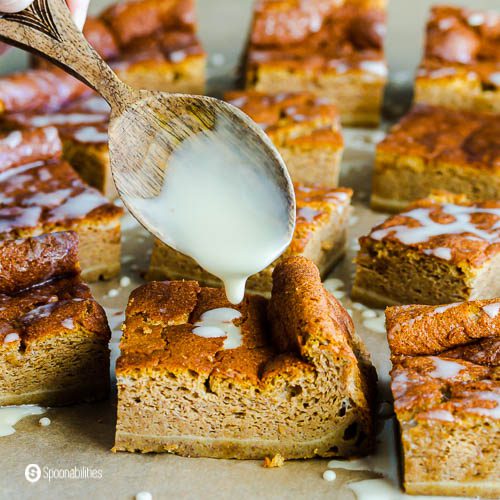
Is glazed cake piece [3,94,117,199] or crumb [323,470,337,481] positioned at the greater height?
glazed cake piece [3,94,117,199]

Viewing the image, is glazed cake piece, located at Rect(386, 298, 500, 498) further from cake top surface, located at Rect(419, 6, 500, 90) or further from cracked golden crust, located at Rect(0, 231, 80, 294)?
cake top surface, located at Rect(419, 6, 500, 90)

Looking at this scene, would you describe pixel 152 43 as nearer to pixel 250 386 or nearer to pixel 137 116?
pixel 137 116

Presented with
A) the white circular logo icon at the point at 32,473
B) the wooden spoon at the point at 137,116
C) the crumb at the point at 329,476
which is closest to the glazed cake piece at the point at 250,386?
the crumb at the point at 329,476

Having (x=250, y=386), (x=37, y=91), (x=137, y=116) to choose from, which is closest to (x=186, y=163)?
(x=137, y=116)

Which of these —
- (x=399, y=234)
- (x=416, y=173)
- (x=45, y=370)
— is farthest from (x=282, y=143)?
(x=45, y=370)

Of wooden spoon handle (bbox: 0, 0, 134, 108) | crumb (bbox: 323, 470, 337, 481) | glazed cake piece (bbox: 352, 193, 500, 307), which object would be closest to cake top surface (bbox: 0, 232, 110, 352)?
wooden spoon handle (bbox: 0, 0, 134, 108)

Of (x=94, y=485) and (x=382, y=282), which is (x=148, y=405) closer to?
(x=94, y=485)
